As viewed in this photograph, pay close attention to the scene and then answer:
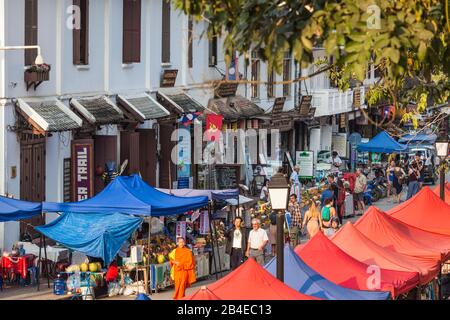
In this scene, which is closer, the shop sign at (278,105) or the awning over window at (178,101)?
the awning over window at (178,101)

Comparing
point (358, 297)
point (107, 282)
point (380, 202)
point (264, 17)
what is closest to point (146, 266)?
point (107, 282)

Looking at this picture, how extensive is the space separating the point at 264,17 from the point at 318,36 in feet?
1.87

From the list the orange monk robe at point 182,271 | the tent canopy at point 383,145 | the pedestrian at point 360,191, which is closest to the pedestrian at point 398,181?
the tent canopy at point 383,145

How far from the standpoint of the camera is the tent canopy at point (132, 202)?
25391mm

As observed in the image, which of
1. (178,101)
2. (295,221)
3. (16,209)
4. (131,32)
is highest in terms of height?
(131,32)

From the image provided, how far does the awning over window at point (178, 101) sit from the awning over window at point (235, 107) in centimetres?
187

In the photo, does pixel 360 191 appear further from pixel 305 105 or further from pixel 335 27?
pixel 335 27

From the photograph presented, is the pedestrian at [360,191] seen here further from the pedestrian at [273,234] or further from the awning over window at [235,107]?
the pedestrian at [273,234]

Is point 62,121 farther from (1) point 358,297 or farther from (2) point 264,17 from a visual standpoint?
(2) point 264,17

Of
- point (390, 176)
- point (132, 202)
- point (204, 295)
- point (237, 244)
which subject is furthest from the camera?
point (390, 176)

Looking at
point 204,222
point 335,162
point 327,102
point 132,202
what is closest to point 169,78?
point 204,222

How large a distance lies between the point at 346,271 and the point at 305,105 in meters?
29.3

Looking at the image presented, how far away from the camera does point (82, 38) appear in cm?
3328

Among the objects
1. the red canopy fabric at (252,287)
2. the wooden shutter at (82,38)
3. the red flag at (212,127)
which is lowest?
the red canopy fabric at (252,287)
